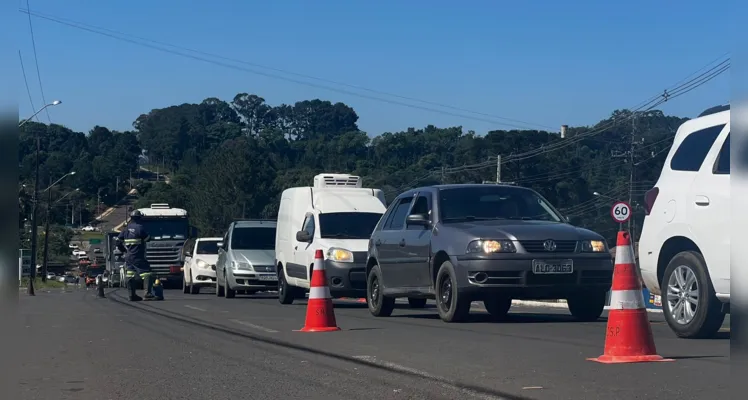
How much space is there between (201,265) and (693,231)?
20.8 metres

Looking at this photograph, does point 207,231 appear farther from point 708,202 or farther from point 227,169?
point 708,202

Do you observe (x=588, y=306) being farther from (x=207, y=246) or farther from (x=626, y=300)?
(x=207, y=246)

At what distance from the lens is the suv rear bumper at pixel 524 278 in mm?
10617

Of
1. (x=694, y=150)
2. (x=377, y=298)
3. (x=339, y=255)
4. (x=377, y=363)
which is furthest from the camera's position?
(x=339, y=255)

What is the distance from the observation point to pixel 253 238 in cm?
2366

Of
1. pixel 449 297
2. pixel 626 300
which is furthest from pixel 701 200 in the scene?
pixel 449 297

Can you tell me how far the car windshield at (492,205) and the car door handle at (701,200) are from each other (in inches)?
144

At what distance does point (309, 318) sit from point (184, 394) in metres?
4.52

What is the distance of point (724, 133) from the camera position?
27.5 ft

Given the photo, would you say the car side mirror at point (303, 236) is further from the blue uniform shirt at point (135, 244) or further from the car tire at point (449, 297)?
the car tire at point (449, 297)

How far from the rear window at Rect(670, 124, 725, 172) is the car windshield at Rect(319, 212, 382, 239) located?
845 centimetres

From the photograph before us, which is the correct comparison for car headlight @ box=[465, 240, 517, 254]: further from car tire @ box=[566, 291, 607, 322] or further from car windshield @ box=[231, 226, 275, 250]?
car windshield @ box=[231, 226, 275, 250]

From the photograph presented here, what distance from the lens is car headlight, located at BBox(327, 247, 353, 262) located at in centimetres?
1565

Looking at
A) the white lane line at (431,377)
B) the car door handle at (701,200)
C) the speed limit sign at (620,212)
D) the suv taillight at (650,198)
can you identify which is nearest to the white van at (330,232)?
the suv taillight at (650,198)
